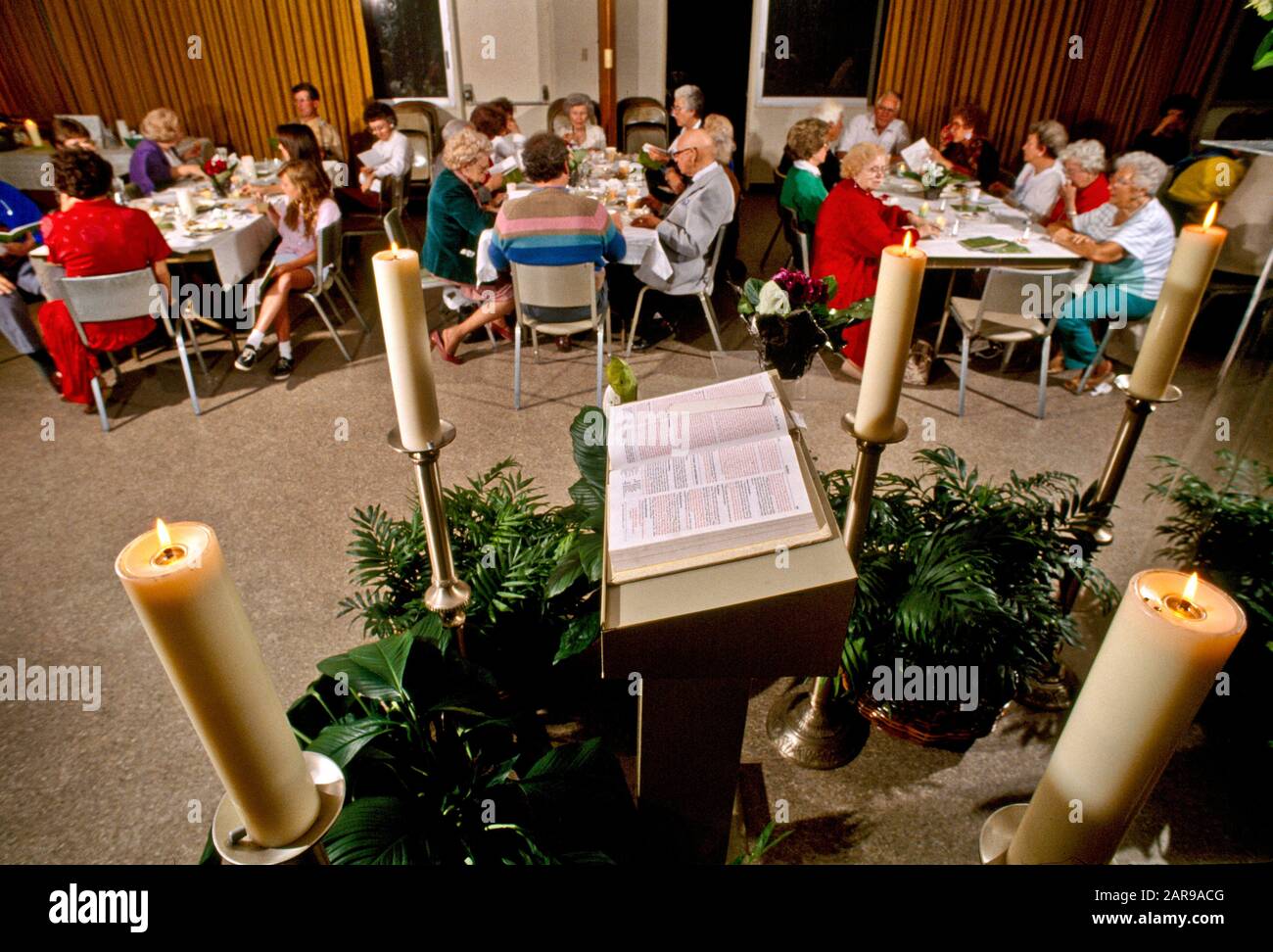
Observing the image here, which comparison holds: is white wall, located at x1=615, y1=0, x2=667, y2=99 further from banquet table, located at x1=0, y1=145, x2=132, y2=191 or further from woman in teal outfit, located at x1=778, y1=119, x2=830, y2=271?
banquet table, located at x1=0, y1=145, x2=132, y2=191

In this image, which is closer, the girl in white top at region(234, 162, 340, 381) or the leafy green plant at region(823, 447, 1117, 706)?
the leafy green plant at region(823, 447, 1117, 706)

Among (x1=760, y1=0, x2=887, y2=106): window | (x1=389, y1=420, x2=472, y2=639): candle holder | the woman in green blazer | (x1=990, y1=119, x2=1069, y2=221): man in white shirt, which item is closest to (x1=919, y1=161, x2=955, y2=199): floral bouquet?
(x1=990, y1=119, x2=1069, y2=221): man in white shirt

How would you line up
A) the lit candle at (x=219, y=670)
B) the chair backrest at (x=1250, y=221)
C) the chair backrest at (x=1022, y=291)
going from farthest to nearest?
1. the chair backrest at (x=1250, y=221)
2. the chair backrest at (x=1022, y=291)
3. the lit candle at (x=219, y=670)

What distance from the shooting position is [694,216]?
12.6 feet

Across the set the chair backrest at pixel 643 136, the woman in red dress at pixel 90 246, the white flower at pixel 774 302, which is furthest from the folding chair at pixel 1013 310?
the woman in red dress at pixel 90 246

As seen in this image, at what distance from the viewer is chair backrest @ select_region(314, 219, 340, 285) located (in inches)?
148

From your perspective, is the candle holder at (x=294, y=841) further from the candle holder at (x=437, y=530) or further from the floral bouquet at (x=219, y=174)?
the floral bouquet at (x=219, y=174)

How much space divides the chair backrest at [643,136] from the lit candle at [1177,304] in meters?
5.44

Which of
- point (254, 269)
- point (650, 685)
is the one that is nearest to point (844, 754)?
point (650, 685)

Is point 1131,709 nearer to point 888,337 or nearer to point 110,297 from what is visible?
point 888,337

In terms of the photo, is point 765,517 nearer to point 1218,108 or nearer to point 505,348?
point 505,348

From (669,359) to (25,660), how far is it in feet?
9.75

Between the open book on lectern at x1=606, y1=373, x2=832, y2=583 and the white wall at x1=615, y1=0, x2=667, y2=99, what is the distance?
6935mm

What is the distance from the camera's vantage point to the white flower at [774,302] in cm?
210
